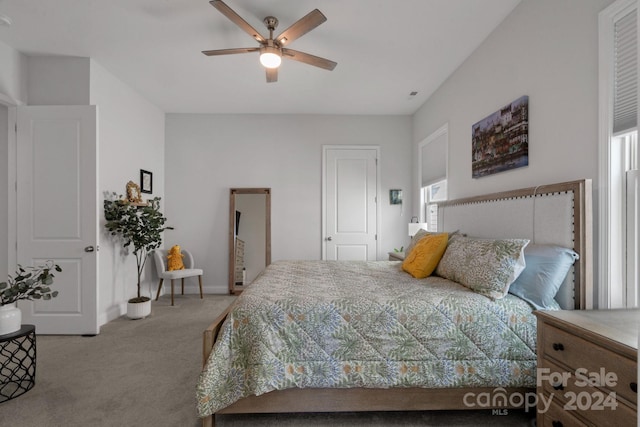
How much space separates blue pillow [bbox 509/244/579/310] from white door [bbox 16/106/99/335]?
370cm

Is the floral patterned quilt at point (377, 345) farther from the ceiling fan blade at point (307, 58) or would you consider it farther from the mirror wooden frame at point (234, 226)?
the mirror wooden frame at point (234, 226)

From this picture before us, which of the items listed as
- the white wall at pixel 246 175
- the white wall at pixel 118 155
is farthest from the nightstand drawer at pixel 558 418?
the white wall at pixel 118 155

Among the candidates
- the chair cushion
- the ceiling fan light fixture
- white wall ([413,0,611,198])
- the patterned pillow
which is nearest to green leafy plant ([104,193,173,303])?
the chair cushion

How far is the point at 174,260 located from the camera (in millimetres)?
4266

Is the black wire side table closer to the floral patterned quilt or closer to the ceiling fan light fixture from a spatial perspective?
the floral patterned quilt

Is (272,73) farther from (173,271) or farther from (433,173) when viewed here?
(173,271)

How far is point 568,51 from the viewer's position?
74.7 inches

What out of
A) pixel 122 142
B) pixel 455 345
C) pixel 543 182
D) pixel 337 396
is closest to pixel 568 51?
pixel 543 182

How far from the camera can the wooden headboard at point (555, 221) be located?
5.61 feet

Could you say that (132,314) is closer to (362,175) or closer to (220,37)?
(220,37)

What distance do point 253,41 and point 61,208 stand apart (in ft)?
8.29

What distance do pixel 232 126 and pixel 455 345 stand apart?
4306mm

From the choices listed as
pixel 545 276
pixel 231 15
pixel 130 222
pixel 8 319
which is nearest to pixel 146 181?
pixel 130 222

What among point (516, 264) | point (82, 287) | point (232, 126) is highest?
point (232, 126)
